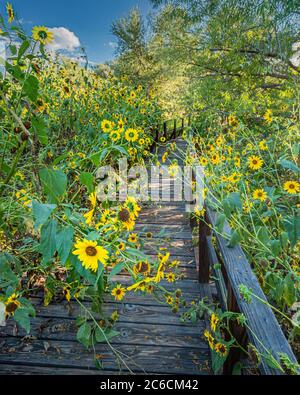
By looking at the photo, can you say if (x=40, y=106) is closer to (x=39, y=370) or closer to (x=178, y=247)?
(x=39, y=370)

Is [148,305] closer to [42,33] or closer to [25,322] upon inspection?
[25,322]

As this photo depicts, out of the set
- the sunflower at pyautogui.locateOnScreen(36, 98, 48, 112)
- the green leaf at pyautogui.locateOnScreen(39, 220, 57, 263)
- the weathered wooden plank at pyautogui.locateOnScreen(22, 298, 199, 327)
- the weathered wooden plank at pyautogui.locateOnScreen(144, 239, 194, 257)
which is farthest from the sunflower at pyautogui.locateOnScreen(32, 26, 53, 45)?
the weathered wooden plank at pyautogui.locateOnScreen(144, 239, 194, 257)

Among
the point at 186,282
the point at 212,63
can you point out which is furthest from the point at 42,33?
the point at 212,63

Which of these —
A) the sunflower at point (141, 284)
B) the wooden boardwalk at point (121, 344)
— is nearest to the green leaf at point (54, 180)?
the sunflower at point (141, 284)

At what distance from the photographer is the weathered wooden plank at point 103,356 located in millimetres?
1579

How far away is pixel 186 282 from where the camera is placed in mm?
2326

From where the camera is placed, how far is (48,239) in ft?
2.58

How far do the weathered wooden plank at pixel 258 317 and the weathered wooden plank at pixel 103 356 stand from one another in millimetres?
748

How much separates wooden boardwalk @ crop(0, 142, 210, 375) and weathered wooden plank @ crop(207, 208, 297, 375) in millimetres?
632

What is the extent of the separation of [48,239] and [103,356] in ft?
3.63

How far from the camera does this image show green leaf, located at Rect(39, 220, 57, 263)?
778mm

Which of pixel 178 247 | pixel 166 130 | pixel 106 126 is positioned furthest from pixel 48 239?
pixel 166 130

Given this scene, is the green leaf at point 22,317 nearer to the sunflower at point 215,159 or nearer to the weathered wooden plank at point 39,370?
the weathered wooden plank at point 39,370

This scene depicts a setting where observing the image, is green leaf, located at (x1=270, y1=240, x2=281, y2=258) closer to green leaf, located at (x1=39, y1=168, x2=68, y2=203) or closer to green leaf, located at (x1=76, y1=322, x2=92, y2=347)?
green leaf, located at (x1=39, y1=168, x2=68, y2=203)
